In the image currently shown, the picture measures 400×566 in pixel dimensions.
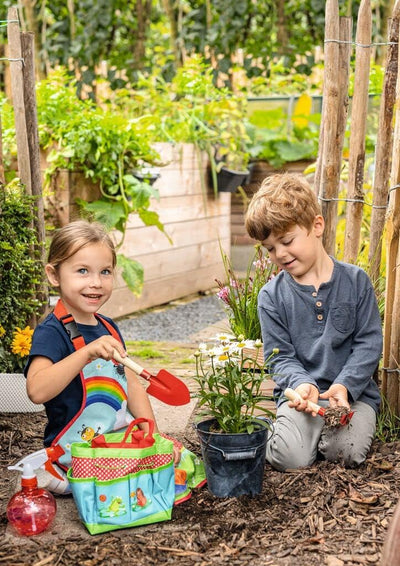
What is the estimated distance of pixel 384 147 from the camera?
284cm

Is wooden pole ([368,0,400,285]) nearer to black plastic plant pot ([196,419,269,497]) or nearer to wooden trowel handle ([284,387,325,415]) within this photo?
wooden trowel handle ([284,387,325,415])

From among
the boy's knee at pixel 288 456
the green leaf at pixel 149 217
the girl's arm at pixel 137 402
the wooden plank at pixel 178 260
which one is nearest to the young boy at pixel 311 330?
the boy's knee at pixel 288 456

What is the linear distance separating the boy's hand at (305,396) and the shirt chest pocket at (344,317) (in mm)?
246

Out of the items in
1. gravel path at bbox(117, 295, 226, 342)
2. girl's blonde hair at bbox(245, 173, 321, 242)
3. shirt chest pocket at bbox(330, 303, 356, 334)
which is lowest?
gravel path at bbox(117, 295, 226, 342)

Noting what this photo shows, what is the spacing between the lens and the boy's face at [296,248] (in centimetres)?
Answer: 254

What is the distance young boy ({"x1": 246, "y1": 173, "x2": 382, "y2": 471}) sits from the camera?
8.07 feet

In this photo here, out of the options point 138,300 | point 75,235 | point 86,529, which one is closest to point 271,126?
Answer: point 138,300

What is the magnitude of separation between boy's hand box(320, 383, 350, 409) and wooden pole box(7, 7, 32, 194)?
1.52 meters

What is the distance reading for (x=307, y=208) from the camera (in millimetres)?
2561

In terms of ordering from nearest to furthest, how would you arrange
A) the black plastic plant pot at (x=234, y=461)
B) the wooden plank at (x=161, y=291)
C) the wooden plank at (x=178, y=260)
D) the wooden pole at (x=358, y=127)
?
the black plastic plant pot at (x=234, y=461)
the wooden pole at (x=358, y=127)
the wooden plank at (x=161, y=291)
the wooden plank at (x=178, y=260)

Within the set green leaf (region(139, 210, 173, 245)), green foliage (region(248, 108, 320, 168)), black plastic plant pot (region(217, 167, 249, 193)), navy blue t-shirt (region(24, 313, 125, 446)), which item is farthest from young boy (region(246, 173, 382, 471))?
green foliage (region(248, 108, 320, 168))

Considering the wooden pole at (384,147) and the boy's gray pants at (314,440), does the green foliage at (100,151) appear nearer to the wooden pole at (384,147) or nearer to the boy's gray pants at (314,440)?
the wooden pole at (384,147)

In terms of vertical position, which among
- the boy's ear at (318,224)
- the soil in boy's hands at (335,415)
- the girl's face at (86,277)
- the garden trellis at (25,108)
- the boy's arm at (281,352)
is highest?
the garden trellis at (25,108)

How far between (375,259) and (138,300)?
281 centimetres
